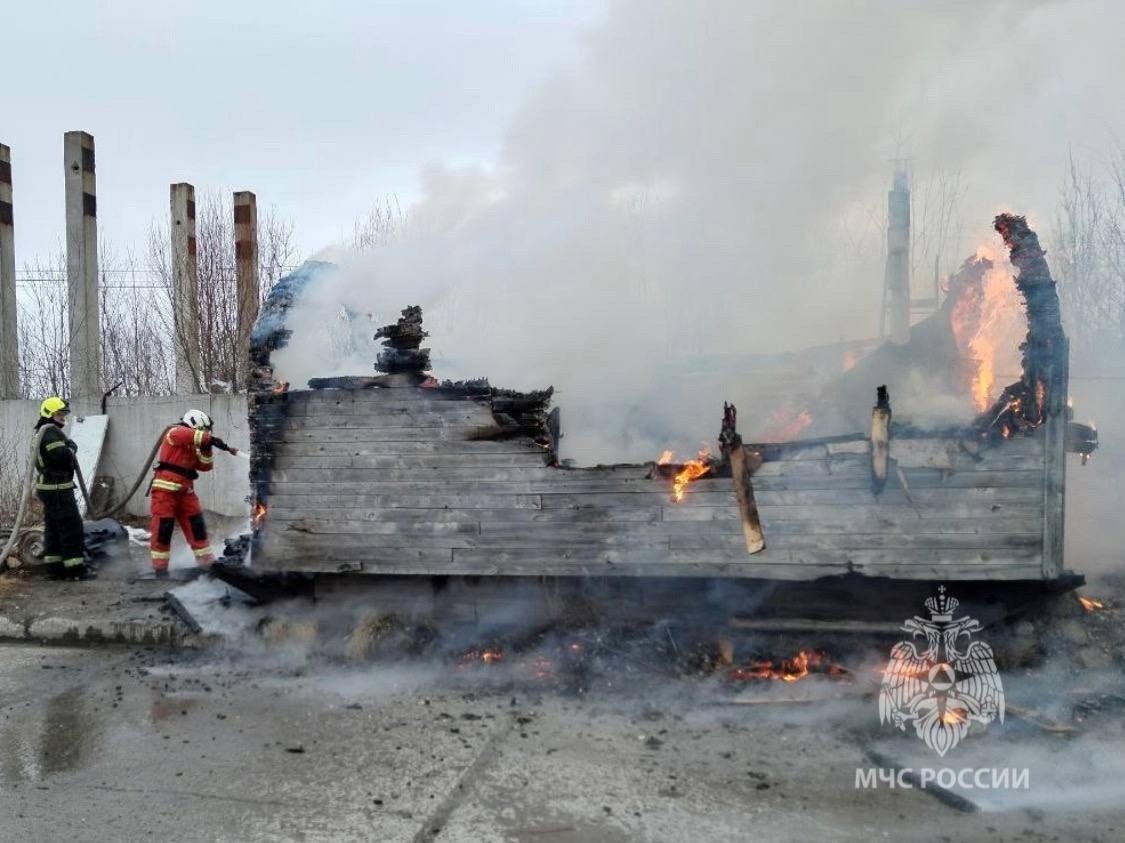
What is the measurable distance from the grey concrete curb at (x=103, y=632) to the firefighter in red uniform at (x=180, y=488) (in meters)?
1.27

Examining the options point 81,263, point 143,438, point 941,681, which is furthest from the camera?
point 81,263

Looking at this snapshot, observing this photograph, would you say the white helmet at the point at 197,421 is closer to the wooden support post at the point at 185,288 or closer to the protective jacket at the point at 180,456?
the protective jacket at the point at 180,456

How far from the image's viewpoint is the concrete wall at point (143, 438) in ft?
34.8

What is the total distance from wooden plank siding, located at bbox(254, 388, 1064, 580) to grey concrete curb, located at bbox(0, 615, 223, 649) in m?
1.07

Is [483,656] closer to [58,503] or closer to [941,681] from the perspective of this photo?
[941,681]

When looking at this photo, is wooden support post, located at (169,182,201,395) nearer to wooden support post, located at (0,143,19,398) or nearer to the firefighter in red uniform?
wooden support post, located at (0,143,19,398)

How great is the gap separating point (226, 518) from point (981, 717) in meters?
9.24

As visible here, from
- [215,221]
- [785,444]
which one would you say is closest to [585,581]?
[785,444]

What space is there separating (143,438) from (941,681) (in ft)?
34.6

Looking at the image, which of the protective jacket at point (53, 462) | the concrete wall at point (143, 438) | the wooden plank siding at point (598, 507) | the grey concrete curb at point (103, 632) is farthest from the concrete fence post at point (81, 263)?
the wooden plank siding at point (598, 507)

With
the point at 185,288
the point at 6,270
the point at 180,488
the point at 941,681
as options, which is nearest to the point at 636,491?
the point at 941,681

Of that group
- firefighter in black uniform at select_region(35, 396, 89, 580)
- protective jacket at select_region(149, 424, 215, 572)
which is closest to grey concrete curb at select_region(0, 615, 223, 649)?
protective jacket at select_region(149, 424, 215, 572)

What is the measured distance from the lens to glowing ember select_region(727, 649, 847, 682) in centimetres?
504

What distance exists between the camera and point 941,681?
492 centimetres
